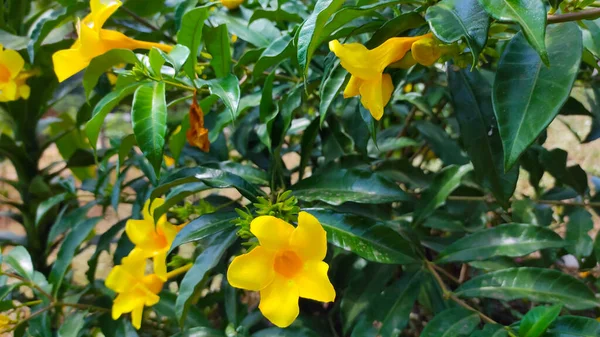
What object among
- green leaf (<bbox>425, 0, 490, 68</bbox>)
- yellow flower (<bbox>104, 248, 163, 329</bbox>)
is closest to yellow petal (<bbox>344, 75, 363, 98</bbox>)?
green leaf (<bbox>425, 0, 490, 68</bbox>)

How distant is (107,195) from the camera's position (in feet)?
3.64

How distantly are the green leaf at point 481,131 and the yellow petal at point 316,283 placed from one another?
0.28 meters

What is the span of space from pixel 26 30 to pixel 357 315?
1012 millimetres

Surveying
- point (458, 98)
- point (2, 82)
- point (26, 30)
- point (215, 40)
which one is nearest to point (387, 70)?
point (458, 98)

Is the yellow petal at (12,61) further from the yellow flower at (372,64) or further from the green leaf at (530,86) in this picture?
the green leaf at (530,86)

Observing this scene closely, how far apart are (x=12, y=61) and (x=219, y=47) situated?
→ 0.46 m

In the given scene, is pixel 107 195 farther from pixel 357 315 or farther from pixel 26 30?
pixel 357 315

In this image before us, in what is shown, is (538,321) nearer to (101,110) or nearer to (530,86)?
(530,86)

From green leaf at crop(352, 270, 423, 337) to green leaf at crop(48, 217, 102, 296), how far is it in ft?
1.97

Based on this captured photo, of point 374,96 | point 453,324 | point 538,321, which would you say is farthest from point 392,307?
point 374,96

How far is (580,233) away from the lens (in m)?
0.91

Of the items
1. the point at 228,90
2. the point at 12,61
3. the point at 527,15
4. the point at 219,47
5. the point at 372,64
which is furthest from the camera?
the point at 12,61

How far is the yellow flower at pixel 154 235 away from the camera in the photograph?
75cm

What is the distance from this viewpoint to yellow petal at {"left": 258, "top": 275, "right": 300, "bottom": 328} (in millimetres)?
537
